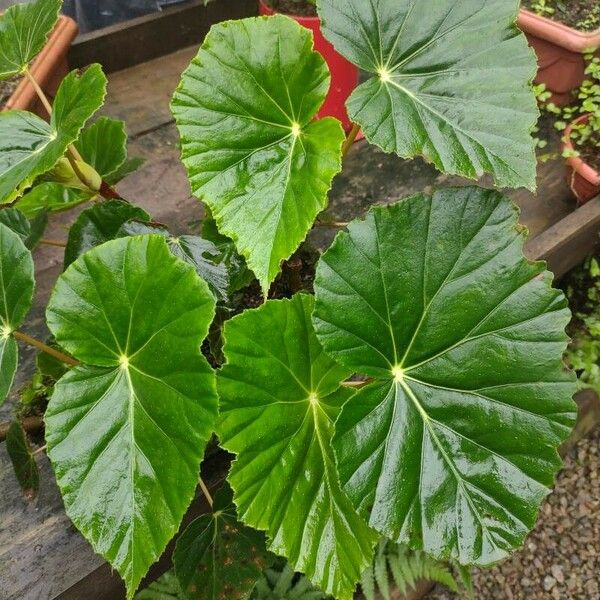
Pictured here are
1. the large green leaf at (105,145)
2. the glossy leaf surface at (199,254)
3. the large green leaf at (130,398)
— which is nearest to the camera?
the large green leaf at (130,398)

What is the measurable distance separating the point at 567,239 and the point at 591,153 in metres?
0.30

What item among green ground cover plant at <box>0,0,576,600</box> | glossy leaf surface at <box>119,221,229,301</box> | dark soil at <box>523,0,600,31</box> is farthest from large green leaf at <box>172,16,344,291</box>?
dark soil at <box>523,0,600,31</box>

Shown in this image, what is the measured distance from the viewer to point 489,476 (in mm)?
602

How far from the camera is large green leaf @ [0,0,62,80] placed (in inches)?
30.8

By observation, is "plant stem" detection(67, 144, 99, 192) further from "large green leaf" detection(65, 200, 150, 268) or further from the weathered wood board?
the weathered wood board

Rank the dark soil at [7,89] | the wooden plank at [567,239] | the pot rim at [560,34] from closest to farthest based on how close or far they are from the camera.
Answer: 1. the wooden plank at [567,239]
2. the dark soil at [7,89]
3. the pot rim at [560,34]

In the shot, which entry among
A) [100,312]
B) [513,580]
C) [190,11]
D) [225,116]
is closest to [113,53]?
[190,11]

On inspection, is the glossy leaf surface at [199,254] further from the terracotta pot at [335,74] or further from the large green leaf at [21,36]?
the terracotta pot at [335,74]

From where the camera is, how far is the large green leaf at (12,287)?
2.10ft

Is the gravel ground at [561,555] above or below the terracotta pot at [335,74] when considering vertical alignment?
below

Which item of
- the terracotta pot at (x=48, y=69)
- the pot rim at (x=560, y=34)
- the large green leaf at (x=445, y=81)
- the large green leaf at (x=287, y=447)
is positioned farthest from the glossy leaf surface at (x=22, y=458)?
the pot rim at (x=560, y=34)

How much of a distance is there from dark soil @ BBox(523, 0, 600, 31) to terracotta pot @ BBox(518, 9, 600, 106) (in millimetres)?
64

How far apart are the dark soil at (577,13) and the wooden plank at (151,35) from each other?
0.84 m

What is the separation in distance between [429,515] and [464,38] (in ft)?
1.72
